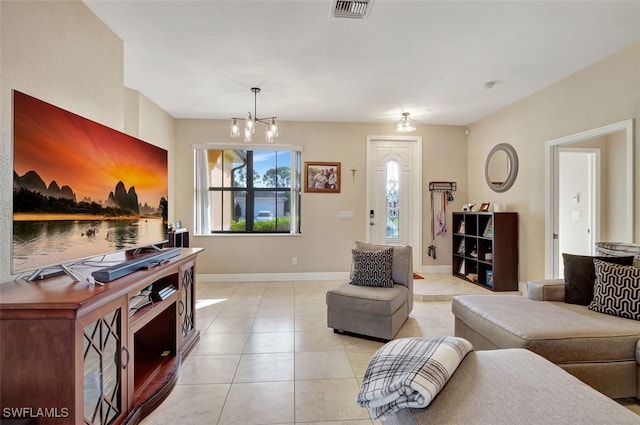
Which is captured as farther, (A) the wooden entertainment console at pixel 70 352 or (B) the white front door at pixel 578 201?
(B) the white front door at pixel 578 201

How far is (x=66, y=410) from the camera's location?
1151 millimetres

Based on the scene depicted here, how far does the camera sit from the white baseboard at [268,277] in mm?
4754

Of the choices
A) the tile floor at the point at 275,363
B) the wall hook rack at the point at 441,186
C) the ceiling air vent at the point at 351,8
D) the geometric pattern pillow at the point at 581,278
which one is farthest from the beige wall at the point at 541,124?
the ceiling air vent at the point at 351,8

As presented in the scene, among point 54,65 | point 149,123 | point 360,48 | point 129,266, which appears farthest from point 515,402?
point 149,123

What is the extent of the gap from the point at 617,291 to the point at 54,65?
4104 mm

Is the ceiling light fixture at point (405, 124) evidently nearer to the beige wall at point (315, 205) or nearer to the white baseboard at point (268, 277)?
the beige wall at point (315, 205)

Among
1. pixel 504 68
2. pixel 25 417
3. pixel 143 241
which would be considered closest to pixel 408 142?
pixel 504 68

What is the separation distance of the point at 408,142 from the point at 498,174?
1.52 m

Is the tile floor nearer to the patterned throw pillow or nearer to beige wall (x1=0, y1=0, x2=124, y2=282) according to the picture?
the patterned throw pillow

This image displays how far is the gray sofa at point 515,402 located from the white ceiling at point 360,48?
2351mm

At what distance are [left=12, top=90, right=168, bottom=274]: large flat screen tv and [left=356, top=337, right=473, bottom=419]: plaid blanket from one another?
1.57 metres

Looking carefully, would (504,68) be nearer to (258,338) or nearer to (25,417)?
(258,338)

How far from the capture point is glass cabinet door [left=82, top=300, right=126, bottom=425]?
A: 1280 mm

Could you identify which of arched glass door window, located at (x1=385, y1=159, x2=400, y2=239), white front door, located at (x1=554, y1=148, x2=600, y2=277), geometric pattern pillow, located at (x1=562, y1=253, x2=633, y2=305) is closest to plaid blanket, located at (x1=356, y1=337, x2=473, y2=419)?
geometric pattern pillow, located at (x1=562, y1=253, x2=633, y2=305)
